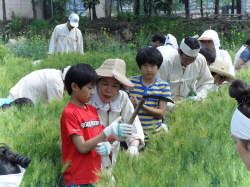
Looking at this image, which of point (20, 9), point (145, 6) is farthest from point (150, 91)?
point (20, 9)

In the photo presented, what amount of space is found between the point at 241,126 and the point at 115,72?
152 cm

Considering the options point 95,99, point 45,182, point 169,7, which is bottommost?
point 45,182

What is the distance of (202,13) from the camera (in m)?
13.6

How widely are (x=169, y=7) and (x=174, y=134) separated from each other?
12.0 meters

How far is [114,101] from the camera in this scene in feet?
10.4

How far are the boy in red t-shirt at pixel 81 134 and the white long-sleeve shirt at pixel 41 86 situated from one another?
140cm

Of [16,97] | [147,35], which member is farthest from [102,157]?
[147,35]

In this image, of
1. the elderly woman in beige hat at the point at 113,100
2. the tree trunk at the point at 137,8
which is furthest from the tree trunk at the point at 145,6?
the elderly woman in beige hat at the point at 113,100

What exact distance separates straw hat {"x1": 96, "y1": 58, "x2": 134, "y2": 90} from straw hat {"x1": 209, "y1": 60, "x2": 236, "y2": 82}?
193 centimetres

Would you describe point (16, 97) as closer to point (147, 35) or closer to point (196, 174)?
point (196, 174)

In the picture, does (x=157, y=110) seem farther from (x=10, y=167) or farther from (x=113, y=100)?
(x=10, y=167)

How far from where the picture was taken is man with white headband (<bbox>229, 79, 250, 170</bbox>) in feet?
5.70

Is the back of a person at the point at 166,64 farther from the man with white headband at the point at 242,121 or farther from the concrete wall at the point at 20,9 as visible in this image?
the concrete wall at the point at 20,9

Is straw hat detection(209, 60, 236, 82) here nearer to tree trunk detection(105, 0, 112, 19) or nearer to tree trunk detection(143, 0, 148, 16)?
tree trunk detection(143, 0, 148, 16)
